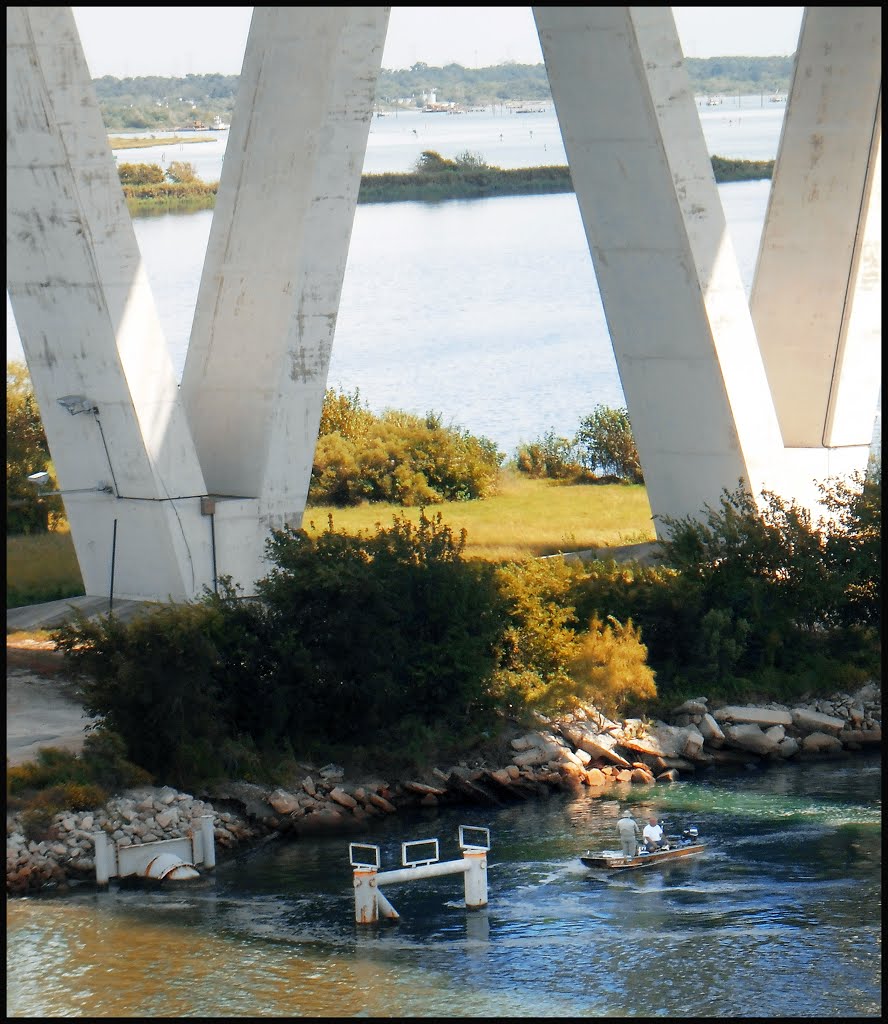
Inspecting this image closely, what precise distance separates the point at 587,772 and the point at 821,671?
13.9 ft

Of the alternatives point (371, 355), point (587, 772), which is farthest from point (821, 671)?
point (371, 355)

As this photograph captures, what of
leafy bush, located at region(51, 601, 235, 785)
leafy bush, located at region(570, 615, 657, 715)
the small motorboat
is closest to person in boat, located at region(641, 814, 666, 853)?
the small motorboat

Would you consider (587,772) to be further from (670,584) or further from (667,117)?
(667,117)

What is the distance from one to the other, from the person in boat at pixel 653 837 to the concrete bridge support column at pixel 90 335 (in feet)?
26.1

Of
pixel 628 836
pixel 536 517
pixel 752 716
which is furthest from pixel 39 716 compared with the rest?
pixel 536 517

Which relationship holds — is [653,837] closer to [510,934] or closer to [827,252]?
[510,934]

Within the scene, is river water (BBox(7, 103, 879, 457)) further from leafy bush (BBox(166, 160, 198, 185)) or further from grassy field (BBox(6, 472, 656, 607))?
grassy field (BBox(6, 472, 656, 607))

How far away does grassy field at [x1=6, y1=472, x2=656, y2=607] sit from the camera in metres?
28.6

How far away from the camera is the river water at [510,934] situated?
15.4m

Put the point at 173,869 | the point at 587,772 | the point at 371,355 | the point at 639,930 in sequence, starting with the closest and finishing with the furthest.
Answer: the point at 639,930 < the point at 173,869 < the point at 587,772 < the point at 371,355

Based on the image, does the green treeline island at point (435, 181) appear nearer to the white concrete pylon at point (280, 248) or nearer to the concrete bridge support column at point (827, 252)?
the concrete bridge support column at point (827, 252)

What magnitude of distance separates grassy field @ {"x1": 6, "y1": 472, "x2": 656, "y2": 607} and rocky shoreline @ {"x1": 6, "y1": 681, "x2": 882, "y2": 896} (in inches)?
162

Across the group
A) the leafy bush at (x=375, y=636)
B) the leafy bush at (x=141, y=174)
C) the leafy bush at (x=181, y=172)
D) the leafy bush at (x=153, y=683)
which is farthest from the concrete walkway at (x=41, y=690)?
the leafy bush at (x=181, y=172)

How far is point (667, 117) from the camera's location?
2506 cm
